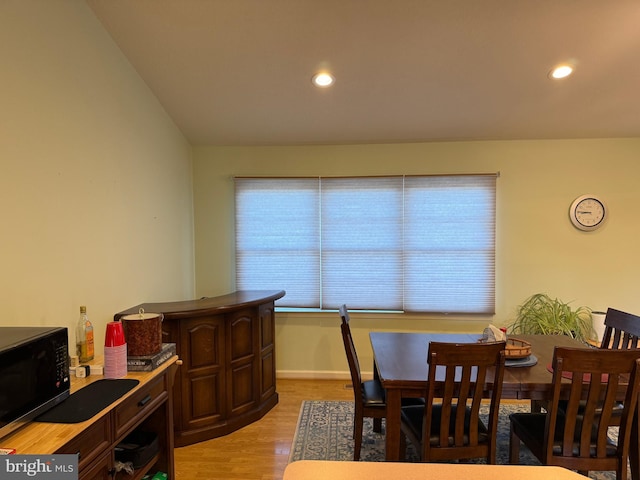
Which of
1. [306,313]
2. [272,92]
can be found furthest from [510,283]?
[272,92]

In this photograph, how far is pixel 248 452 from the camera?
2.52 meters

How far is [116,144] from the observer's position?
98.0 inches

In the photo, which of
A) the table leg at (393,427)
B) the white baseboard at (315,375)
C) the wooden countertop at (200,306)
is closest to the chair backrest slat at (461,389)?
the table leg at (393,427)

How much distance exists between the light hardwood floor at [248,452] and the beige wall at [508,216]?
91 centimetres

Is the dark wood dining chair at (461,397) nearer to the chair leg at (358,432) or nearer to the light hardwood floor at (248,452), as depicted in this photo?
the chair leg at (358,432)

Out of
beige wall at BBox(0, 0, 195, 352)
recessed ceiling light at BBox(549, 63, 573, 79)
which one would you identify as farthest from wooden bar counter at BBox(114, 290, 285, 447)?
recessed ceiling light at BBox(549, 63, 573, 79)

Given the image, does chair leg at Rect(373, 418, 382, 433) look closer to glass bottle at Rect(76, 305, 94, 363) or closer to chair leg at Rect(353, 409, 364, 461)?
chair leg at Rect(353, 409, 364, 461)

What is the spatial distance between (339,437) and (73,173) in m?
2.54

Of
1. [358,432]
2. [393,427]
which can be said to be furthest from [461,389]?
[358,432]

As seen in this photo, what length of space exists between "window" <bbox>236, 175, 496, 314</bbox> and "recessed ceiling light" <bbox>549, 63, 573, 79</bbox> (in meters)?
1.11

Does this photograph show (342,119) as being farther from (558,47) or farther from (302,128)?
(558,47)

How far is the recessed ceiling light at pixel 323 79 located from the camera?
107 inches

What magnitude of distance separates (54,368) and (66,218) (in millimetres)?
972

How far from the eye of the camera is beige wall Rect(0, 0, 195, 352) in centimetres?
167
